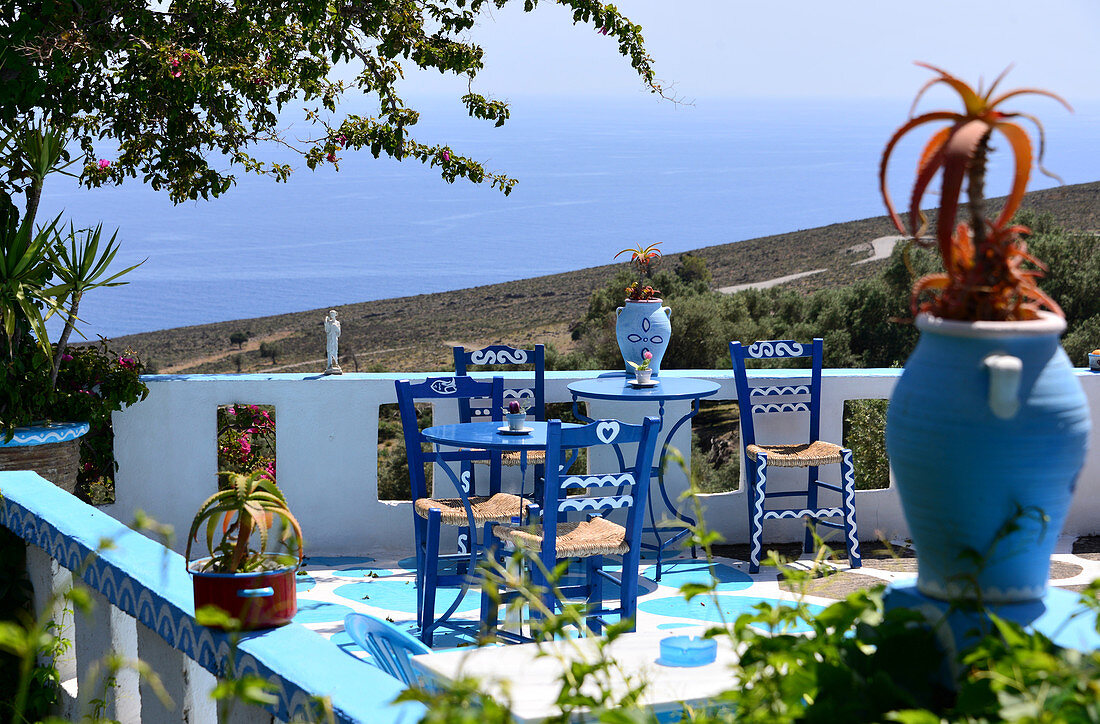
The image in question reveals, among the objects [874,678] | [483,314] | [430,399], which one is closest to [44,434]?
[430,399]

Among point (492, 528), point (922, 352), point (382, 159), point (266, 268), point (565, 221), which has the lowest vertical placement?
point (492, 528)

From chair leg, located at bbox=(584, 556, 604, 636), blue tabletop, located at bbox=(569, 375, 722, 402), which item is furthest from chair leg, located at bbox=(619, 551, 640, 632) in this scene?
blue tabletop, located at bbox=(569, 375, 722, 402)

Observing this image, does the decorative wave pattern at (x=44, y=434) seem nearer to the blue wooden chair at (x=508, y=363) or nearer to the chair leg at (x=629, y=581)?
the blue wooden chair at (x=508, y=363)

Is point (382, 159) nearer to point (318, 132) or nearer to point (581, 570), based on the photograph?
point (318, 132)

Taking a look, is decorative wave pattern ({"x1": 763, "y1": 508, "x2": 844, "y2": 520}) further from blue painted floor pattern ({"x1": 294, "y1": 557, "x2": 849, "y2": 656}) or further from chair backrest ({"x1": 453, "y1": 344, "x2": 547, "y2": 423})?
chair backrest ({"x1": 453, "y1": 344, "x2": 547, "y2": 423})

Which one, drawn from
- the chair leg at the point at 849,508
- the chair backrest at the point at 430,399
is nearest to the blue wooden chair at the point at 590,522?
the chair backrest at the point at 430,399

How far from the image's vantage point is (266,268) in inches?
2977

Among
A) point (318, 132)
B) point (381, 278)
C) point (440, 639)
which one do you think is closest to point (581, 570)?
point (440, 639)

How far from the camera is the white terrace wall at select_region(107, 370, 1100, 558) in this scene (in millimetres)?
5160

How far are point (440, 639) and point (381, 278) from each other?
275 ft

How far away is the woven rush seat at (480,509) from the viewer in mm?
3996

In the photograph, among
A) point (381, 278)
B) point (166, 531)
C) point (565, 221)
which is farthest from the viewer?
point (565, 221)

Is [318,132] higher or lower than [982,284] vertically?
higher

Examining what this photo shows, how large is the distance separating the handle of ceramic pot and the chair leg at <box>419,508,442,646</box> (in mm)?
2788
